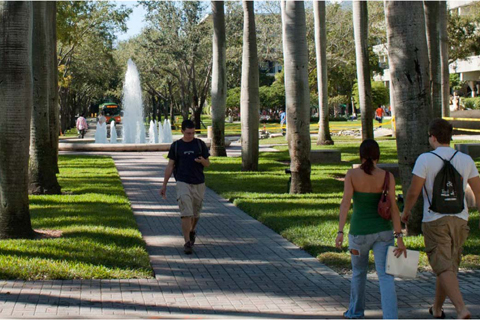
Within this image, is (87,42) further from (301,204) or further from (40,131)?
(301,204)

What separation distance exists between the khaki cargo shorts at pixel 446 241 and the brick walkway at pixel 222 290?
0.69 meters

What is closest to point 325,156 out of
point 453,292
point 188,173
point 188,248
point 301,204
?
point 301,204

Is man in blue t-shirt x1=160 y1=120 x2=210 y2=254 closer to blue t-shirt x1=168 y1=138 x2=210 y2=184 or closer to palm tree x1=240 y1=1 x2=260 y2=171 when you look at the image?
blue t-shirt x1=168 y1=138 x2=210 y2=184

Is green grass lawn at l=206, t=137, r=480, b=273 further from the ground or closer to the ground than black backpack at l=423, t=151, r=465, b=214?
closer to the ground

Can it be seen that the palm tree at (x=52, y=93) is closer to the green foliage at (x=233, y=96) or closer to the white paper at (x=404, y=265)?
the white paper at (x=404, y=265)

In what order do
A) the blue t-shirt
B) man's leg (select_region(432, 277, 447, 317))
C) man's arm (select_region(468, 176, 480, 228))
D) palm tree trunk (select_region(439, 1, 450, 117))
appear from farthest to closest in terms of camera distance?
palm tree trunk (select_region(439, 1, 450, 117)), the blue t-shirt, man's leg (select_region(432, 277, 447, 317)), man's arm (select_region(468, 176, 480, 228))

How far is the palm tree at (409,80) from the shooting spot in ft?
34.6

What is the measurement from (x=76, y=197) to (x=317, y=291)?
8.84 metres

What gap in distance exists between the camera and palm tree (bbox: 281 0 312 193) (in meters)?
15.8

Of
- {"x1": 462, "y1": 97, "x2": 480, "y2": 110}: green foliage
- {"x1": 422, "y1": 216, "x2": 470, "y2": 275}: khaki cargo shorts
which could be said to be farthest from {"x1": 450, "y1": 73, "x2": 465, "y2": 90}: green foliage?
{"x1": 422, "y1": 216, "x2": 470, "y2": 275}: khaki cargo shorts

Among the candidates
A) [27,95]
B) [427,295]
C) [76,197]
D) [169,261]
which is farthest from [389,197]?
[76,197]

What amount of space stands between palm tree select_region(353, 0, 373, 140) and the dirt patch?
13329 millimetres

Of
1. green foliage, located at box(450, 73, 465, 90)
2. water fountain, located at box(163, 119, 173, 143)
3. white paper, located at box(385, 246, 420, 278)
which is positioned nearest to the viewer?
white paper, located at box(385, 246, 420, 278)

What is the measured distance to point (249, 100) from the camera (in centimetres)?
2209
